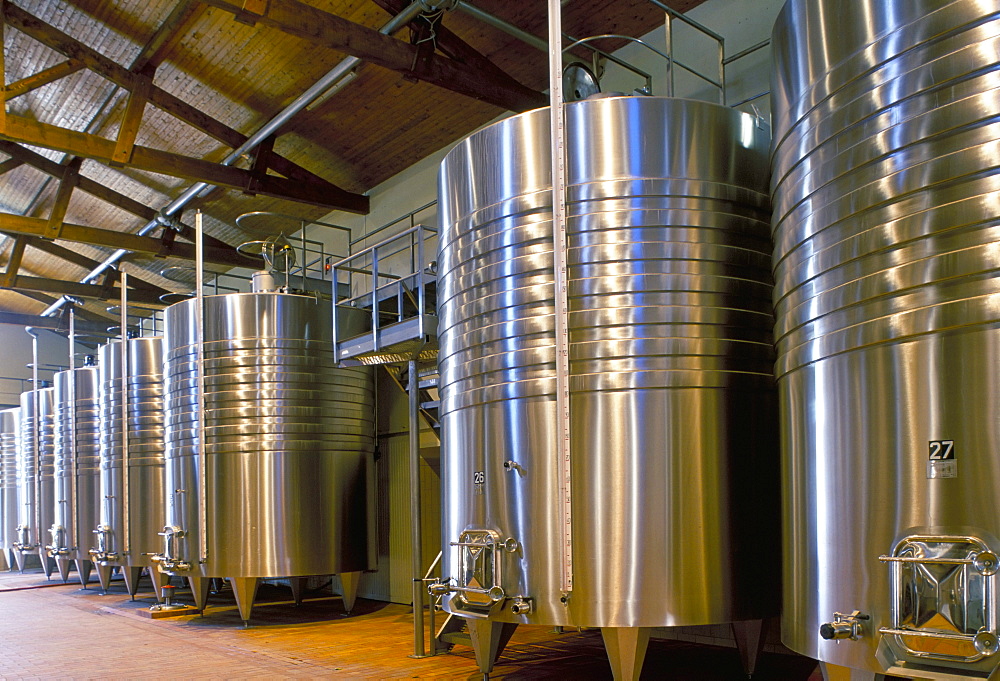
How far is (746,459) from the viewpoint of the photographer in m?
6.09

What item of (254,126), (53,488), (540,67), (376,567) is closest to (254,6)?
(540,67)

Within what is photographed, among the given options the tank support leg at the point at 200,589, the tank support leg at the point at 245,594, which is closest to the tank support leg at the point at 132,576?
the tank support leg at the point at 200,589

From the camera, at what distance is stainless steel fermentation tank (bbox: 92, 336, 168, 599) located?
45.6ft

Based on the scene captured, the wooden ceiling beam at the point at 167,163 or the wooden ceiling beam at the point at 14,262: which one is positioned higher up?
the wooden ceiling beam at the point at 167,163

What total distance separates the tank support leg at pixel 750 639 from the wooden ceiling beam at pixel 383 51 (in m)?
6.83

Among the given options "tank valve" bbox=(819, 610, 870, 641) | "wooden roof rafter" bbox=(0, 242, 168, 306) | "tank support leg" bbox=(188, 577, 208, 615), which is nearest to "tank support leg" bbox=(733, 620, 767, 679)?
"tank valve" bbox=(819, 610, 870, 641)

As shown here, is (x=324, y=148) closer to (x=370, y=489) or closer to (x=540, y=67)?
(x=540, y=67)

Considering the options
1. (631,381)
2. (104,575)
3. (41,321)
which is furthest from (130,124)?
(41,321)

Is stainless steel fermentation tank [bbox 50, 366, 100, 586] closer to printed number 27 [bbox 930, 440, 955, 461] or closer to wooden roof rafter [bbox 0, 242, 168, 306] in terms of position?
wooden roof rafter [bbox 0, 242, 168, 306]

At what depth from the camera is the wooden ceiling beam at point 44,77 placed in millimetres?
11891

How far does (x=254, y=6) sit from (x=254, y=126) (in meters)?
5.01

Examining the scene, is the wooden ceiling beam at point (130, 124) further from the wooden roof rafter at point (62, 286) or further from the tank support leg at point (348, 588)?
the tank support leg at point (348, 588)

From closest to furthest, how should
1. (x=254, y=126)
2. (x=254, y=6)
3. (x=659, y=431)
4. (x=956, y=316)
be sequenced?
(x=956, y=316) < (x=659, y=431) < (x=254, y=6) < (x=254, y=126)

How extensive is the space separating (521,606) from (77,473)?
1329cm
